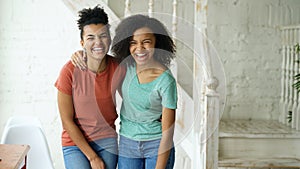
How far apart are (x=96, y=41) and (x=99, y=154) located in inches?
18.2

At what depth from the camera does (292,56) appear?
4.16 metres

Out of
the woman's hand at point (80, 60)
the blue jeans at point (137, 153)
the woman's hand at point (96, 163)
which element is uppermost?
the woman's hand at point (80, 60)

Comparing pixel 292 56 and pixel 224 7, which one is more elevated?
pixel 224 7

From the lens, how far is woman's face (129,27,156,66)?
1.94 metres

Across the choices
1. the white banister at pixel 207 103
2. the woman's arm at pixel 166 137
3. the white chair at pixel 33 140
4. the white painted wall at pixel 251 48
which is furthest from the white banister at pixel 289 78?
the woman's arm at pixel 166 137

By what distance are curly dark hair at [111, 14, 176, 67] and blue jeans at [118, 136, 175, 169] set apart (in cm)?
31

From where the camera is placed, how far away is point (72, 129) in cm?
207

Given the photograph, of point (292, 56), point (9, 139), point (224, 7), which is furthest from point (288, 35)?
point (9, 139)

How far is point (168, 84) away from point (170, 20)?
0.26 m

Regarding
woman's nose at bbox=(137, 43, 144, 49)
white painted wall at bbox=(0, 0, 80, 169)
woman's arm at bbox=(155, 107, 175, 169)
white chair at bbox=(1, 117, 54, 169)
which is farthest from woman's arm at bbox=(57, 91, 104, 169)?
white painted wall at bbox=(0, 0, 80, 169)

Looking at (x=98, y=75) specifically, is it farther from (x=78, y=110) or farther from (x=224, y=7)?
(x=224, y=7)

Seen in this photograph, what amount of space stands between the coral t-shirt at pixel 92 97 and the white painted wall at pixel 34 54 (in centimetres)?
209

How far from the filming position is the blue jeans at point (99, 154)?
82.2 inches

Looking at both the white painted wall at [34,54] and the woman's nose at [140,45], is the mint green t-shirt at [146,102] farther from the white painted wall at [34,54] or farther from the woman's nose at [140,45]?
the white painted wall at [34,54]
